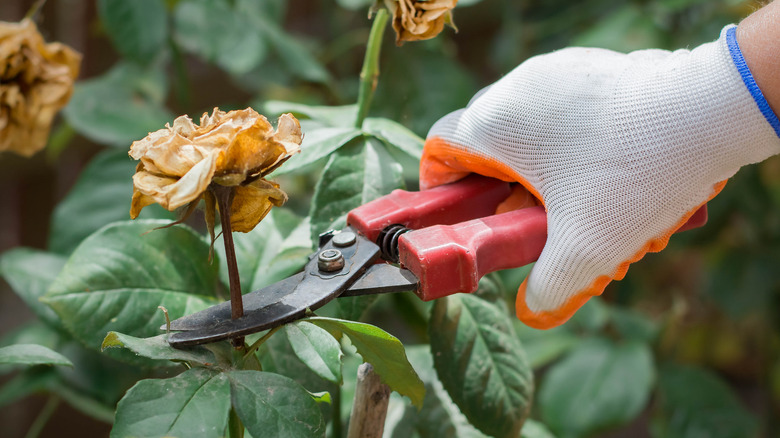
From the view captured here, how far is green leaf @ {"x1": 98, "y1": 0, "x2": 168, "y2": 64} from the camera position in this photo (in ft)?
3.52

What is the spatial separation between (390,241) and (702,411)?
1135 mm

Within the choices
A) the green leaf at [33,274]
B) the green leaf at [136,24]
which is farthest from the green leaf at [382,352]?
the green leaf at [136,24]

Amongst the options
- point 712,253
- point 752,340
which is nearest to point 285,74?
point 712,253

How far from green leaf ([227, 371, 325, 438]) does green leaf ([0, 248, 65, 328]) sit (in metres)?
0.47

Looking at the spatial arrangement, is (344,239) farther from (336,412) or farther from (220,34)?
(220,34)

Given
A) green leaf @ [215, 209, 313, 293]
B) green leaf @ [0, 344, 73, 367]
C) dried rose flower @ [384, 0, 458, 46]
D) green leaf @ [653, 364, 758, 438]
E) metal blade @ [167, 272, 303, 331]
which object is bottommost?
green leaf @ [653, 364, 758, 438]

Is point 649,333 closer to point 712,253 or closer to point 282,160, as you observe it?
point 712,253

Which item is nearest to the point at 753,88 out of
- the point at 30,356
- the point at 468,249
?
the point at 468,249

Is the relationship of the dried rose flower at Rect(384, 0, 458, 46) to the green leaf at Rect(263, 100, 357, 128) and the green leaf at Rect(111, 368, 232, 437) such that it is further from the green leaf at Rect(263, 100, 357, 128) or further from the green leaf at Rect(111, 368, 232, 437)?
the green leaf at Rect(111, 368, 232, 437)

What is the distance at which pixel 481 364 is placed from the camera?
0.67m

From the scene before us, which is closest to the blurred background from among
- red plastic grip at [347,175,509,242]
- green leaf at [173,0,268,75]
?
green leaf at [173,0,268,75]

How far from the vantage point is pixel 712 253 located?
1.73 meters

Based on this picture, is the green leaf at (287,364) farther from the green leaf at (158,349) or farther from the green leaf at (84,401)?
the green leaf at (84,401)

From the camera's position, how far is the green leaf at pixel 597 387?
1.22 meters
